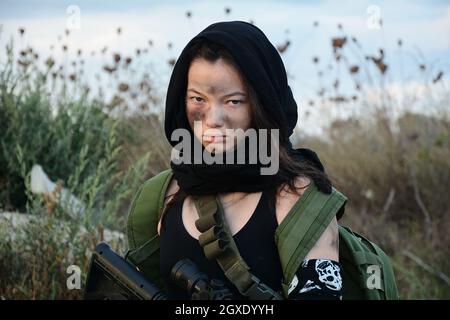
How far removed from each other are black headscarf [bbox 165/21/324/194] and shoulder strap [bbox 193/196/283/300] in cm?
9

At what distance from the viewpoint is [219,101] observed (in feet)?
6.95

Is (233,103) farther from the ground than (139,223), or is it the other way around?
(233,103)

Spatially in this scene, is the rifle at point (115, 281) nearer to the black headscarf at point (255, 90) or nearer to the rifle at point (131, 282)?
the rifle at point (131, 282)

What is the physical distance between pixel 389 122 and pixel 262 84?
425 cm

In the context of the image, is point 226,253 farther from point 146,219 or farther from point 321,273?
point 146,219

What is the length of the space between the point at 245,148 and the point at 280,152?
0.11 meters

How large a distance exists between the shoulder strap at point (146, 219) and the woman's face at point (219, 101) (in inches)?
11.7

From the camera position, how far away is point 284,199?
213cm

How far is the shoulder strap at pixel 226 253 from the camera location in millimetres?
1993

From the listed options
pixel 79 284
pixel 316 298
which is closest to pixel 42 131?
pixel 79 284

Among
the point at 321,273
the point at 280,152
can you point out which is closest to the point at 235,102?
the point at 280,152

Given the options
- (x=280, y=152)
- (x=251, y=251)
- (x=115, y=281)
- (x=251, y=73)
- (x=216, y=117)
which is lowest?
(x=115, y=281)

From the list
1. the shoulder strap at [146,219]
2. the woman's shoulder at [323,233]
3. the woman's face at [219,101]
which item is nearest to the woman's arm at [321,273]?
the woman's shoulder at [323,233]

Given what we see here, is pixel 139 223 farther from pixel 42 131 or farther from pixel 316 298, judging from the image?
pixel 42 131
